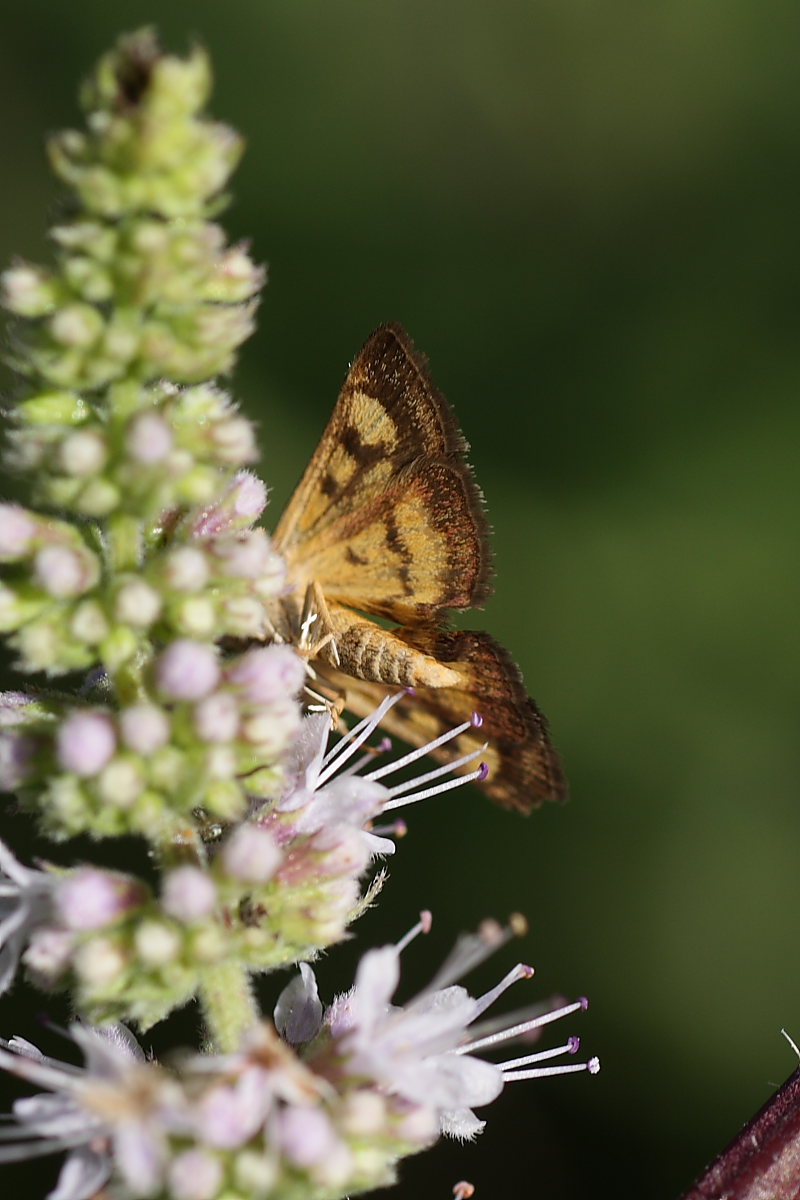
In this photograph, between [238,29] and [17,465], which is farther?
[238,29]

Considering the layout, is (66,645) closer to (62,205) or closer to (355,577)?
(62,205)

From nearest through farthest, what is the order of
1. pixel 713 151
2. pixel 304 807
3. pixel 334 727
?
pixel 304 807 < pixel 334 727 < pixel 713 151

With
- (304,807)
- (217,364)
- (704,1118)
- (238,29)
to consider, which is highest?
(238,29)

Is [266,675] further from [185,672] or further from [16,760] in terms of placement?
[16,760]

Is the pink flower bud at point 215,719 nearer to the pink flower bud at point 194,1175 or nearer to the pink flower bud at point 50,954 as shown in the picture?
the pink flower bud at point 50,954

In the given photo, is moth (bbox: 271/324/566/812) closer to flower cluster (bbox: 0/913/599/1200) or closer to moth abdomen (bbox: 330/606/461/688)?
moth abdomen (bbox: 330/606/461/688)

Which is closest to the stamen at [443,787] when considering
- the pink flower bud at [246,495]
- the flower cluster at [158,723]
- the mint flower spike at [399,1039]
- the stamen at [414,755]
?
the stamen at [414,755]

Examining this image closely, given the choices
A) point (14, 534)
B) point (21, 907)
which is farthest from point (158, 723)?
point (21, 907)

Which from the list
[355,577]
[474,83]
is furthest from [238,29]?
[355,577]
